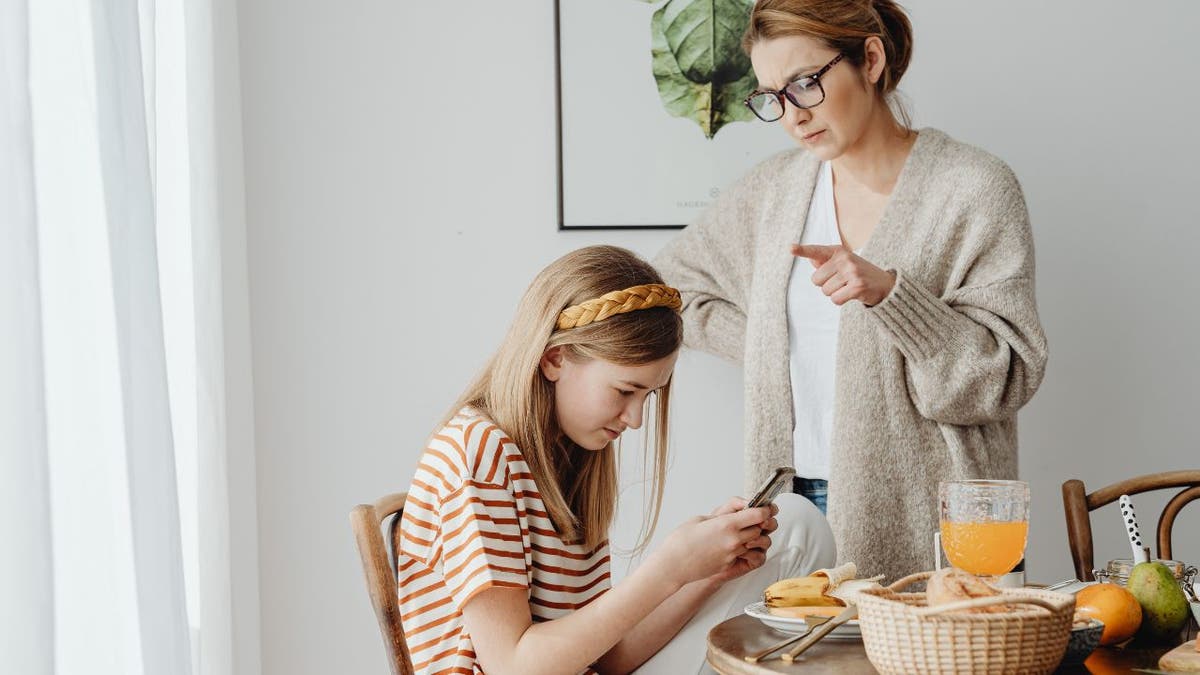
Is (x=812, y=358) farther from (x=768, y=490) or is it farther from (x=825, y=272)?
(x=768, y=490)

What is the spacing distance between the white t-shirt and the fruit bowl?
883 millimetres

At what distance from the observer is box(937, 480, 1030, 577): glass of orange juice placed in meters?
1.17

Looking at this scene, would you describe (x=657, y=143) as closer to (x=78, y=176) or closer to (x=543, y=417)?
(x=543, y=417)

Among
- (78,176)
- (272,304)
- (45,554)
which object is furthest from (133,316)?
(272,304)

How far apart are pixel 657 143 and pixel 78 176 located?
1186 millimetres

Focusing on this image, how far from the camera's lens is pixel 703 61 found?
2188 millimetres

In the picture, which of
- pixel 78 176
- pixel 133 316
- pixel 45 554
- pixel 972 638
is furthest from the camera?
pixel 133 316

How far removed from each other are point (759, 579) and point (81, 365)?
772mm

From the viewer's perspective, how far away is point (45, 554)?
109 cm

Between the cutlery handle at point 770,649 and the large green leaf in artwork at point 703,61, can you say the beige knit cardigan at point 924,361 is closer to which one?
the large green leaf in artwork at point 703,61

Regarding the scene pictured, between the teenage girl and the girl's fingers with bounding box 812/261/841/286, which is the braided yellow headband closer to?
the teenage girl

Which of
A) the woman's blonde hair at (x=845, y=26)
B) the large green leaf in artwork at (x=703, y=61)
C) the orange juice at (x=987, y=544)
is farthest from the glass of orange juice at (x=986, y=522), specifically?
the large green leaf in artwork at (x=703, y=61)

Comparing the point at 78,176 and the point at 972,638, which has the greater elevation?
the point at 78,176

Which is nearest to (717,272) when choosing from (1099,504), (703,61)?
(703,61)
